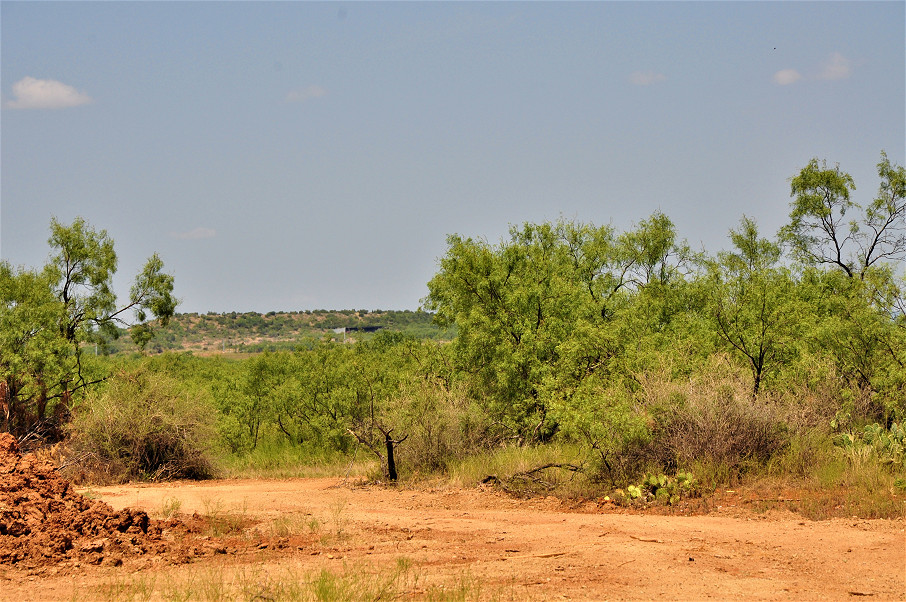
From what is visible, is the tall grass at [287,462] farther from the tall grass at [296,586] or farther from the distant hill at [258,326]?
the distant hill at [258,326]

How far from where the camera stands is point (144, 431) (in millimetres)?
20906

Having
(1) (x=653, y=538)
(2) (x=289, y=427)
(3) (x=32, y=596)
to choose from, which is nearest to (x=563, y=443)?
(1) (x=653, y=538)

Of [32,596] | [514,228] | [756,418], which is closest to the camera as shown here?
[32,596]

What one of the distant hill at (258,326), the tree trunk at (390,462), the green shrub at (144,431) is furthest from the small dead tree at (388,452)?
the distant hill at (258,326)

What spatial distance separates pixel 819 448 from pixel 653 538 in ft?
16.2

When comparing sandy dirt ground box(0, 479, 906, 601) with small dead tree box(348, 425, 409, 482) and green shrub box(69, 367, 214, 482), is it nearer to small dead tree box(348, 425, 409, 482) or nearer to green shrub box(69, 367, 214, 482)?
small dead tree box(348, 425, 409, 482)

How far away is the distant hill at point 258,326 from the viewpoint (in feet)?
335

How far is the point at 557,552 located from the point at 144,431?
13.4 metres

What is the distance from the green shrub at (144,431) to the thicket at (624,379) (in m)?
0.23

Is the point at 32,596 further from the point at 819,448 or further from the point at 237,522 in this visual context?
the point at 819,448

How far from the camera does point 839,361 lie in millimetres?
18312

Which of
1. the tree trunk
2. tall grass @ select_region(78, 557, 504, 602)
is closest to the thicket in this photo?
the tree trunk

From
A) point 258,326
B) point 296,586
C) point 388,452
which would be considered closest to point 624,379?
point 388,452

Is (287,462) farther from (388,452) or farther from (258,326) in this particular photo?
(258,326)
